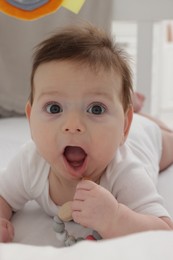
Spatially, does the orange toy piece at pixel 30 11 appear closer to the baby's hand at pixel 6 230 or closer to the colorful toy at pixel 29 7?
the colorful toy at pixel 29 7

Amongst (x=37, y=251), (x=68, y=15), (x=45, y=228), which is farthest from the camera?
(x=68, y=15)

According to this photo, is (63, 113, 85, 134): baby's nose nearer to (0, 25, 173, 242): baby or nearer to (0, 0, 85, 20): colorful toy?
(0, 25, 173, 242): baby

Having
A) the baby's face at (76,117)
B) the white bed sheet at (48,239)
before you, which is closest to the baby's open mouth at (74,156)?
the baby's face at (76,117)

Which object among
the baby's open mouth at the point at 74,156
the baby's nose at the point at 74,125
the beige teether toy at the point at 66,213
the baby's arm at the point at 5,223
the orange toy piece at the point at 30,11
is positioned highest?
the orange toy piece at the point at 30,11

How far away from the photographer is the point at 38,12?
600 mm

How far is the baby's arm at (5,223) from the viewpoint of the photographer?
0.64m

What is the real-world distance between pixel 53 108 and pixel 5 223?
183mm

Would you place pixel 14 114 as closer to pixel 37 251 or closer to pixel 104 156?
pixel 104 156

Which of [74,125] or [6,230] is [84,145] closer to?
[74,125]

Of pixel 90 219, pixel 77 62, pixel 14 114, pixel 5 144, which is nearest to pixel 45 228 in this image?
pixel 90 219

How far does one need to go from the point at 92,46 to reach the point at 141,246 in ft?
1.18

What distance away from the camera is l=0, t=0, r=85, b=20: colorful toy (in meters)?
0.59

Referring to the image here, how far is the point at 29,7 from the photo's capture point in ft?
1.95

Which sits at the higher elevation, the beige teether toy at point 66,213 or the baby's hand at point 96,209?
the baby's hand at point 96,209
